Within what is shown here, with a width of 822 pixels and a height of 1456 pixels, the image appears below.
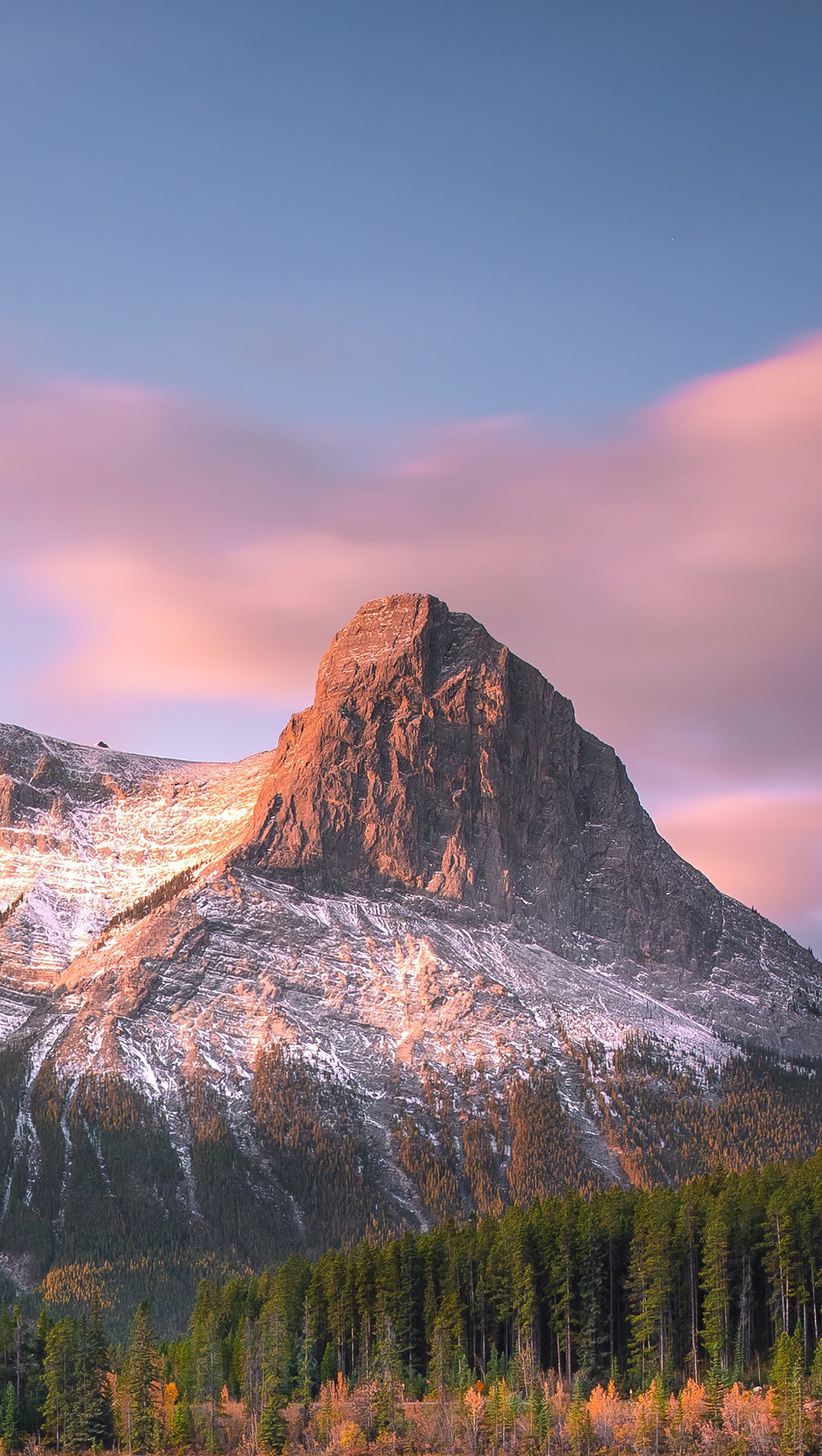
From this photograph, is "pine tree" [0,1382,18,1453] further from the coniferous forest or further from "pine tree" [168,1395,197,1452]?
"pine tree" [168,1395,197,1452]

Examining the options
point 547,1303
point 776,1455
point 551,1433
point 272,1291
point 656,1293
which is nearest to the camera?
point 776,1455

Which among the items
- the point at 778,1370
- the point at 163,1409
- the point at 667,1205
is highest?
the point at 667,1205

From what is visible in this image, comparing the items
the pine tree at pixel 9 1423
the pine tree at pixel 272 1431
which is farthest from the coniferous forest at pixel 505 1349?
the pine tree at pixel 9 1423

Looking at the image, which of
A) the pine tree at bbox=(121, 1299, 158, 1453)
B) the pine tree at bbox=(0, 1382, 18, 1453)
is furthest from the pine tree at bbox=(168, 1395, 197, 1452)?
the pine tree at bbox=(0, 1382, 18, 1453)

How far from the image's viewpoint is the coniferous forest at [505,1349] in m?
153

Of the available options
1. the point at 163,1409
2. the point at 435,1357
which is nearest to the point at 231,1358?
the point at 163,1409

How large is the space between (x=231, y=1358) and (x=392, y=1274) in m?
18.3

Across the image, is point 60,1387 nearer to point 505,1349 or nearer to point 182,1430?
point 182,1430

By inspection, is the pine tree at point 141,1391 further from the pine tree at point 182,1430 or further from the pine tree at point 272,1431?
the pine tree at point 272,1431

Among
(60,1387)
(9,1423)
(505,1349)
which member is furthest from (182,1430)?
(505,1349)

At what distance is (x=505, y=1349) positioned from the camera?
585 ft

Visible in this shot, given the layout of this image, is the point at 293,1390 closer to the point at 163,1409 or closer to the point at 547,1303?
the point at 163,1409

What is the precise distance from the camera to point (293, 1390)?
172500mm

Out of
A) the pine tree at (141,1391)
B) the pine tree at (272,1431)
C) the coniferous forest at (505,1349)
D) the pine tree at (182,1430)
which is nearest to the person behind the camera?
the coniferous forest at (505,1349)
